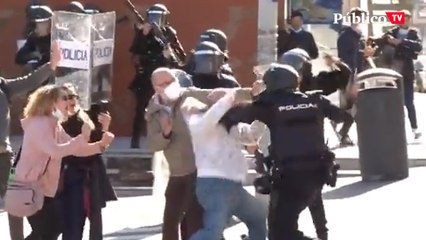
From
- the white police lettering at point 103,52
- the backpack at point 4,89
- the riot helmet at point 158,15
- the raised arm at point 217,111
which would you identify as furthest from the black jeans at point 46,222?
the riot helmet at point 158,15

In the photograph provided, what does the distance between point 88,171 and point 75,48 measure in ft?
14.7

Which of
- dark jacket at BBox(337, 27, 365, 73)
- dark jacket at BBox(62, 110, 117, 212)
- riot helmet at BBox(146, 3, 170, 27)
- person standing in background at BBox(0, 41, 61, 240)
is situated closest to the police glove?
dark jacket at BBox(62, 110, 117, 212)

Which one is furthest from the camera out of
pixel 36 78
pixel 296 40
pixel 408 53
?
pixel 296 40

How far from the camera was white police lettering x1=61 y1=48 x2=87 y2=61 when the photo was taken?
13.4 m

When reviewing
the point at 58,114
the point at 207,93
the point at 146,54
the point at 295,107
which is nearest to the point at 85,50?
the point at 146,54

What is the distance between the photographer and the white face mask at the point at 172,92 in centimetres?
897

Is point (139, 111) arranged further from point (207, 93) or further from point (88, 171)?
point (207, 93)

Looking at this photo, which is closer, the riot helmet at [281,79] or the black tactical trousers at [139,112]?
the riot helmet at [281,79]

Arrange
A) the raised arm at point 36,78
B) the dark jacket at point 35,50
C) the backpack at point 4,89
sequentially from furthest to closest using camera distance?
1. the dark jacket at point 35,50
2. the backpack at point 4,89
3. the raised arm at point 36,78

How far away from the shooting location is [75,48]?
13656 mm

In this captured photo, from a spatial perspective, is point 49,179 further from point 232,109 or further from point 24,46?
point 24,46

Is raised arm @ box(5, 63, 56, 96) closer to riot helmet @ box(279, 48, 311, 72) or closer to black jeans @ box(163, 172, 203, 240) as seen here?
black jeans @ box(163, 172, 203, 240)

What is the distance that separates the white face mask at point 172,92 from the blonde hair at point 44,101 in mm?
769

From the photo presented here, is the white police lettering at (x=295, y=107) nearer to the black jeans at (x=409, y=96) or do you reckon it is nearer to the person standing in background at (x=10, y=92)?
the person standing in background at (x=10, y=92)
